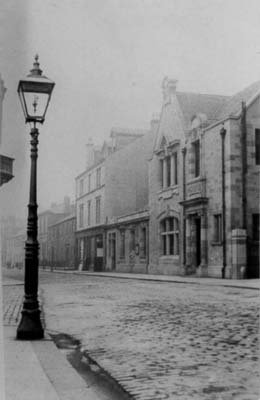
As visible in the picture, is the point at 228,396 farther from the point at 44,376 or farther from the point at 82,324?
the point at 82,324

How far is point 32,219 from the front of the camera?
5.93 meters

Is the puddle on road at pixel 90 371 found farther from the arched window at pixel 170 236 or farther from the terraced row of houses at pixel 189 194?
the arched window at pixel 170 236

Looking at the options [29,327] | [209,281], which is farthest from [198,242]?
[29,327]

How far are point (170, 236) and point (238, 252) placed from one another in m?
5.91

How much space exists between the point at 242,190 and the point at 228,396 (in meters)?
15.5

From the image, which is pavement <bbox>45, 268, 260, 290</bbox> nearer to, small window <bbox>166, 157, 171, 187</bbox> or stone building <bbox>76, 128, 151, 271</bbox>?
stone building <bbox>76, 128, 151, 271</bbox>

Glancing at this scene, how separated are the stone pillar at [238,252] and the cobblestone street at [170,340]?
23.3ft

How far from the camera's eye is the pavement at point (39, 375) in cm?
371

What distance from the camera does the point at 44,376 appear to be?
13.5 feet

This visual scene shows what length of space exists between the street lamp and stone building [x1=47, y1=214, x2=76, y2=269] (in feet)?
7.94

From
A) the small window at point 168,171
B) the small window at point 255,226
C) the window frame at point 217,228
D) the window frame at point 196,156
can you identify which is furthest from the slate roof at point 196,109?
the small window at point 255,226

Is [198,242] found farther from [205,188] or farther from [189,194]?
[205,188]

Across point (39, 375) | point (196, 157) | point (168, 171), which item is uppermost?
point (196, 157)

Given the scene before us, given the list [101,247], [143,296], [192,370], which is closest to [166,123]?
[101,247]
